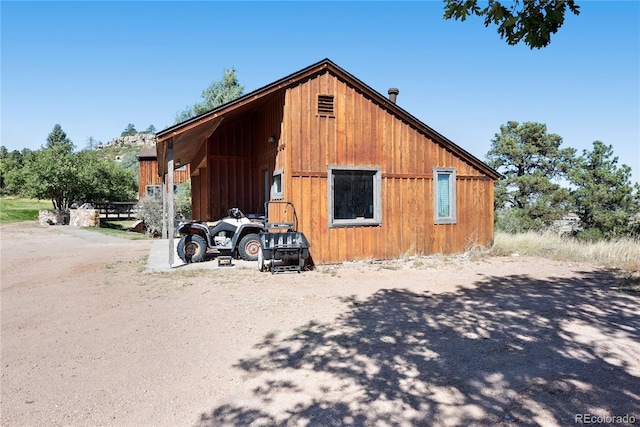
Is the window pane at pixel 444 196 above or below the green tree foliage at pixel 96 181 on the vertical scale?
below

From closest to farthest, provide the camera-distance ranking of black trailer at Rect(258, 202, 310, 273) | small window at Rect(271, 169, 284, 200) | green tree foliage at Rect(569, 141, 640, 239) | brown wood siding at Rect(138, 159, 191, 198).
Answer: black trailer at Rect(258, 202, 310, 273) < small window at Rect(271, 169, 284, 200) < green tree foliage at Rect(569, 141, 640, 239) < brown wood siding at Rect(138, 159, 191, 198)

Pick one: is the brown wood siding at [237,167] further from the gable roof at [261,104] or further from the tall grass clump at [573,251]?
the tall grass clump at [573,251]

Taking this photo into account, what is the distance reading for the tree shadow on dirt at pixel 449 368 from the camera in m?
2.86

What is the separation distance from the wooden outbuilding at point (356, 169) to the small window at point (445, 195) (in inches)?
1.1

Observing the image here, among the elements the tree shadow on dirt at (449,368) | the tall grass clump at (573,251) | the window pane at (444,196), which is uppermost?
the window pane at (444,196)

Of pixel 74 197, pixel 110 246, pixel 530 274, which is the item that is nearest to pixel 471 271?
pixel 530 274

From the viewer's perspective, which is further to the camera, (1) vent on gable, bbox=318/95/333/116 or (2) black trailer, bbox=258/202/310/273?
(1) vent on gable, bbox=318/95/333/116

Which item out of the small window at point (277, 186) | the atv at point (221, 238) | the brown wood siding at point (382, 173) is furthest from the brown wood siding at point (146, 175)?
the brown wood siding at point (382, 173)

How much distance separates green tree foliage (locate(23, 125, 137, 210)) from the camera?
73.3 feet

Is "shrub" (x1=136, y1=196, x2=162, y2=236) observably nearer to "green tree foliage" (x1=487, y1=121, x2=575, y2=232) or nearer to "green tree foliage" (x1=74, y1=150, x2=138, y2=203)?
"green tree foliage" (x1=74, y1=150, x2=138, y2=203)

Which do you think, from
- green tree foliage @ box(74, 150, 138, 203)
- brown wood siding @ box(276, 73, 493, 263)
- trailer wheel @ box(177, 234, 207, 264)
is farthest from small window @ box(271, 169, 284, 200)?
green tree foliage @ box(74, 150, 138, 203)

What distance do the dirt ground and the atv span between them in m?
2.00

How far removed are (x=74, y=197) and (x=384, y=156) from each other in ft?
74.0

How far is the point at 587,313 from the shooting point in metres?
5.24
